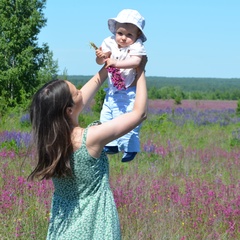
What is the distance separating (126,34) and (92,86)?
0.35 metres

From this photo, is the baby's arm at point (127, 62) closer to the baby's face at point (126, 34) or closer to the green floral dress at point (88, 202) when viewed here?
the baby's face at point (126, 34)

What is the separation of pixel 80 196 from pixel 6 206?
2.61m

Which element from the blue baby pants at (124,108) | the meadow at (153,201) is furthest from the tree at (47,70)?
the blue baby pants at (124,108)

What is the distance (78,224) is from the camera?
299 centimetres

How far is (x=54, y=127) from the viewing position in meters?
2.91

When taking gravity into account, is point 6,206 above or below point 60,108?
below

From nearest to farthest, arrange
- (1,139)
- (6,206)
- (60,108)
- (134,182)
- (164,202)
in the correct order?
(60,108), (6,206), (164,202), (134,182), (1,139)

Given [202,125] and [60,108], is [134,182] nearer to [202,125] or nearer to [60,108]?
[60,108]

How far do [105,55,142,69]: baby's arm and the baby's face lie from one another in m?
0.13

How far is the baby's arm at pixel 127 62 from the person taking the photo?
10.6 feet

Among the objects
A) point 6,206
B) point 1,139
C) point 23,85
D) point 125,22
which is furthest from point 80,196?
point 23,85

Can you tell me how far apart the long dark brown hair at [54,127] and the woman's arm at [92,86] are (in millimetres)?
429

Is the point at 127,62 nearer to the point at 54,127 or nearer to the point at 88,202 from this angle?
the point at 54,127

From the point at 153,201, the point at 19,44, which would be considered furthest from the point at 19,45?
the point at 153,201
